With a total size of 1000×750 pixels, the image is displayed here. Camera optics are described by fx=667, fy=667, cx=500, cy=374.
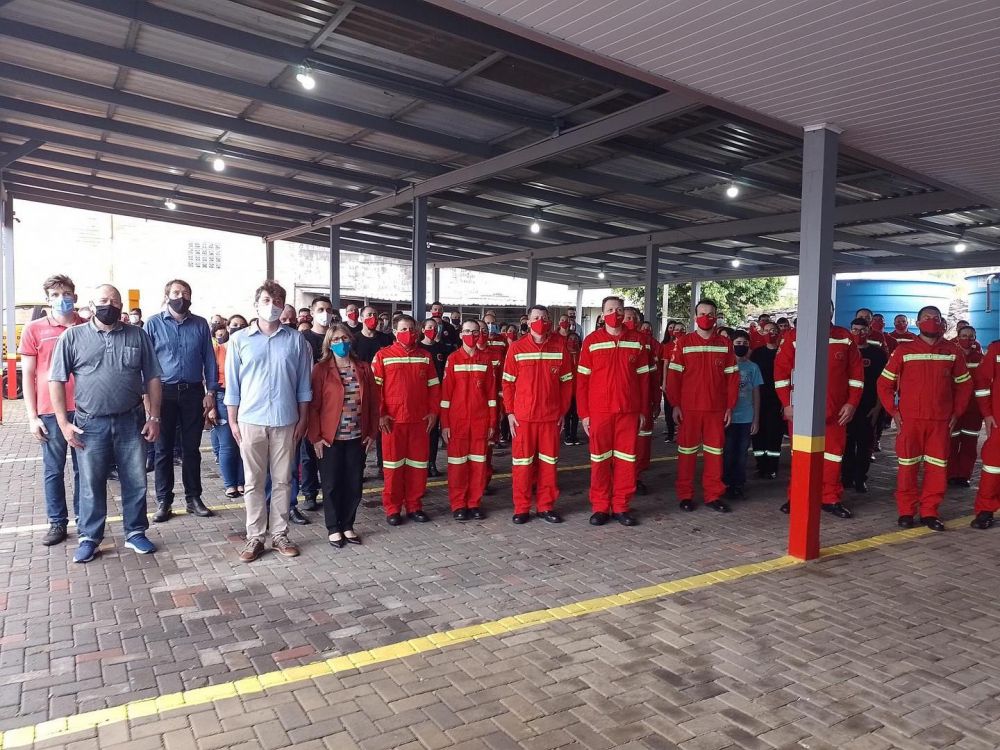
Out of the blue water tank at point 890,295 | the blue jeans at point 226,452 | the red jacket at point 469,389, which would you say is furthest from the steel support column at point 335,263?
the blue water tank at point 890,295

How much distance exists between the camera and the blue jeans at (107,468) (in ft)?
16.0

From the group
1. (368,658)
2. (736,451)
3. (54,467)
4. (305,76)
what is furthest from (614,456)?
(305,76)

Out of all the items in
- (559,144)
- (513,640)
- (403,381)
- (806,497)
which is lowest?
(513,640)

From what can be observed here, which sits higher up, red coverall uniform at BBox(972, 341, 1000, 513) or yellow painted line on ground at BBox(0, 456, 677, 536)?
red coverall uniform at BBox(972, 341, 1000, 513)

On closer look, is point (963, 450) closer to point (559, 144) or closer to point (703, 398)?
point (703, 398)

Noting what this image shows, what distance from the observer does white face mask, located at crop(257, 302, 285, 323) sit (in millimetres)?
4906

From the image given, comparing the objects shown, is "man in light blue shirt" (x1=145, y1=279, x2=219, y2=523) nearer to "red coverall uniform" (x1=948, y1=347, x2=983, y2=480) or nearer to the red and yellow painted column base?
the red and yellow painted column base

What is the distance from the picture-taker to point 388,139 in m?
9.75

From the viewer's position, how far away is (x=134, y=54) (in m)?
7.29

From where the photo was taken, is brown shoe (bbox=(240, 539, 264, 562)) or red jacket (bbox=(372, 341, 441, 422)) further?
red jacket (bbox=(372, 341, 441, 422))

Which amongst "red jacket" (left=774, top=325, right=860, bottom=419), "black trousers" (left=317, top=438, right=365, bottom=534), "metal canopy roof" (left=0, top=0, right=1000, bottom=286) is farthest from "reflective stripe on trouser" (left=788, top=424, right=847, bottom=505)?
"black trousers" (left=317, top=438, right=365, bottom=534)

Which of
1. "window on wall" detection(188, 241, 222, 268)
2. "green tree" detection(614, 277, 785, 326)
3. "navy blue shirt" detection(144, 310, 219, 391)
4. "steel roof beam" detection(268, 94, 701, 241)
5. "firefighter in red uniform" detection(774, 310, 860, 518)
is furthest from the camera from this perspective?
"green tree" detection(614, 277, 785, 326)

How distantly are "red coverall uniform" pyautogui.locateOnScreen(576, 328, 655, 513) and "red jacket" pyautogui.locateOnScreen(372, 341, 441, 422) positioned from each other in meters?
1.50

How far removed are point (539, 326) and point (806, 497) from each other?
8.53 feet
